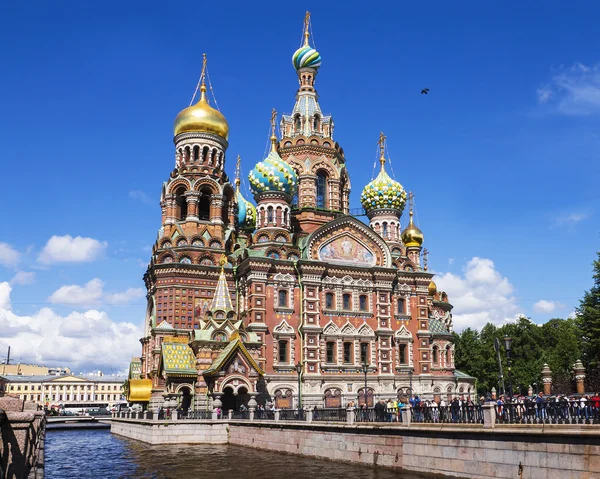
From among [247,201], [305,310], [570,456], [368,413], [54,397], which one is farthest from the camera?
[54,397]

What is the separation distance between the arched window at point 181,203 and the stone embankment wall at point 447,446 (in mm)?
17270

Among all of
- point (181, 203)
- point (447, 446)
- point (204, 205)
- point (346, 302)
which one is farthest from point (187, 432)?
point (204, 205)

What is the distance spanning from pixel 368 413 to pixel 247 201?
29299mm

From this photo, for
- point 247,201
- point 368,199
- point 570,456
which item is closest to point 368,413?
point 570,456

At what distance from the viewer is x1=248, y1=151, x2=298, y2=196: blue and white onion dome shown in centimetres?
4031

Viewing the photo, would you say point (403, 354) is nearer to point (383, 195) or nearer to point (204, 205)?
point (383, 195)

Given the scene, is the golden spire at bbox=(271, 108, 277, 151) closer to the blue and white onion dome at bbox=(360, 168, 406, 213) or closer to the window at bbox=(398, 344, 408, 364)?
→ the blue and white onion dome at bbox=(360, 168, 406, 213)

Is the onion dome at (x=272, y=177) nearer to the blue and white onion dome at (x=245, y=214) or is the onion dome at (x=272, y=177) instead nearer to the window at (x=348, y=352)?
the blue and white onion dome at (x=245, y=214)

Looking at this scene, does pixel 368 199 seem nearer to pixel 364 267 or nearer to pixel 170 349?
pixel 364 267

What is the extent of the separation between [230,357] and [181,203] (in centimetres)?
1360

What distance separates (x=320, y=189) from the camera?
45688 mm

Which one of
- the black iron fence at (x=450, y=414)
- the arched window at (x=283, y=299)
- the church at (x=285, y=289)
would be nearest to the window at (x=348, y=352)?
the church at (x=285, y=289)

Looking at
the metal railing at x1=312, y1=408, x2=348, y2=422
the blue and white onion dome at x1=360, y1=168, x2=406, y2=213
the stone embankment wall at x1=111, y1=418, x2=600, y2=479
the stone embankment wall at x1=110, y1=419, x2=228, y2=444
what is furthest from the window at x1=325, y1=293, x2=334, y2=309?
the metal railing at x1=312, y1=408, x2=348, y2=422

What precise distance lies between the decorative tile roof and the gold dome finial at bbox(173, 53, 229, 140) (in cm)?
1555
